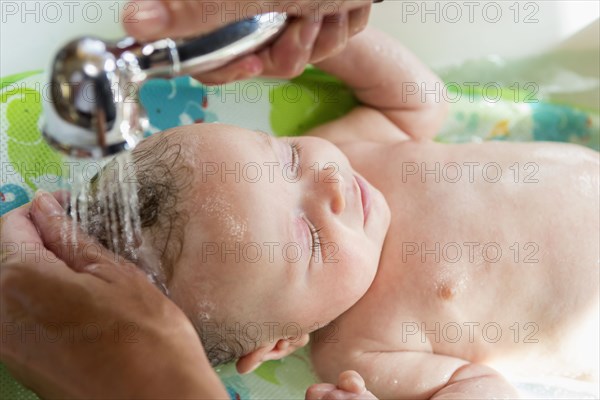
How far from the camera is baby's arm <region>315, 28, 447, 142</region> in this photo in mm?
1588

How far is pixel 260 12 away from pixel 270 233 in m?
0.38

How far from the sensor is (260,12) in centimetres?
87

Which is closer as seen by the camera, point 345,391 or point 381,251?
point 345,391

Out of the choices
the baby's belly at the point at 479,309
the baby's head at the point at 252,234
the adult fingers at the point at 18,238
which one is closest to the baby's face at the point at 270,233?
the baby's head at the point at 252,234

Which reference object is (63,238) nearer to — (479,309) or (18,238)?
(18,238)

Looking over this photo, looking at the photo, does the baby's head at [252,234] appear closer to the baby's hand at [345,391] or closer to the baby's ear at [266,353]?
the baby's ear at [266,353]

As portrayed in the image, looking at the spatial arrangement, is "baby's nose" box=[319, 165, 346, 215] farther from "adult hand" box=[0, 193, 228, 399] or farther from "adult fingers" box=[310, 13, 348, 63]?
"adult hand" box=[0, 193, 228, 399]

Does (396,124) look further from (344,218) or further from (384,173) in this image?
(344,218)

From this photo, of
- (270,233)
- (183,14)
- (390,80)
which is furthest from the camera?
(390,80)

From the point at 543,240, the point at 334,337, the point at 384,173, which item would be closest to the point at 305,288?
the point at 334,337

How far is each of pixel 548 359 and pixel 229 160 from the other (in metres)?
0.81

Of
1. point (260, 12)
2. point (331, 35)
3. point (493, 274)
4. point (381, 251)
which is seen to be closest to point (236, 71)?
point (260, 12)

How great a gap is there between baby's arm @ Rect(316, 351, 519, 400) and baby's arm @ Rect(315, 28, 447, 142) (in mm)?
593

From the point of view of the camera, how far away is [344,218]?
121cm
